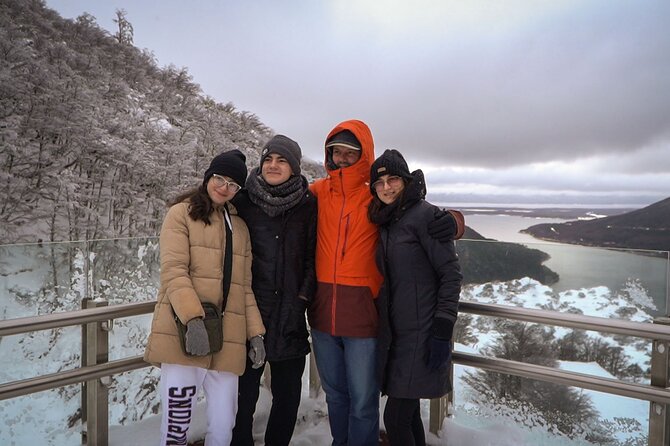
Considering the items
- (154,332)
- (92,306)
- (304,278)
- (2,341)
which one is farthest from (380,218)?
(2,341)

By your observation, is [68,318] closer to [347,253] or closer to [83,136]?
[347,253]

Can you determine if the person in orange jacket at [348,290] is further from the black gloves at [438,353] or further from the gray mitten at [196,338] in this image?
the gray mitten at [196,338]

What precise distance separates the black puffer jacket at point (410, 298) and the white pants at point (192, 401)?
0.75 m

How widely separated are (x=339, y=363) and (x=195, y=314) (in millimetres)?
835

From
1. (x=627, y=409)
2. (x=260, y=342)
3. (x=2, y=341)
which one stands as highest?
(x=260, y=342)

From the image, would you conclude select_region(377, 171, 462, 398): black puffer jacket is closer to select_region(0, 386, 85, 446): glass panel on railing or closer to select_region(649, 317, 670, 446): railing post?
select_region(649, 317, 670, 446): railing post

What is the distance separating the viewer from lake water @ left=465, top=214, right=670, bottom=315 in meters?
2.38

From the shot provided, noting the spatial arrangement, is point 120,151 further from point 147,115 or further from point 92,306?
point 92,306

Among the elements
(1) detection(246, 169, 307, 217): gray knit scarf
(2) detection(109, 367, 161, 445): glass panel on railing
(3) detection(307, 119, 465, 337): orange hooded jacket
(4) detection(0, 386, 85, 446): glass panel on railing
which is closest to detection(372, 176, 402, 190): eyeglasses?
(3) detection(307, 119, 465, 337): orange hooded jacket

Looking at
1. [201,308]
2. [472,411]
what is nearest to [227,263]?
[201,308]

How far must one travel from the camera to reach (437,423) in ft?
7.95

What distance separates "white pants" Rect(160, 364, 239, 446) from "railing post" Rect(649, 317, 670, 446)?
1970 mm

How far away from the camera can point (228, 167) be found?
1851 mm

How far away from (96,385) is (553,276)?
3.15 metres
